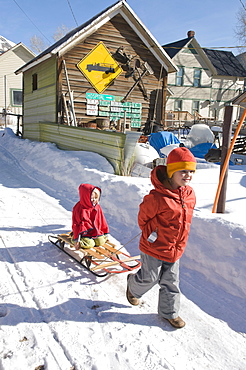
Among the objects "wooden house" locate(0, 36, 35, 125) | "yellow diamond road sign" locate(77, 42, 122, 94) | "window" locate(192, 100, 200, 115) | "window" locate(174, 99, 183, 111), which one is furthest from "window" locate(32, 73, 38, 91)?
"window" locate(192, 100, 200, 115)

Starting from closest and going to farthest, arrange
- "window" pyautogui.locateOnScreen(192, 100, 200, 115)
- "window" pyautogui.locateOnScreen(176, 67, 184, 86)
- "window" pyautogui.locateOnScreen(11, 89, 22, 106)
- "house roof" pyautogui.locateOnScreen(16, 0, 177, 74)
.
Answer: "house roof" pyautogui.locateOnScreen(16, 0, 177, 74) < "window" pyautogui.locateOnScreen(11, 89, 22, 106) < "window" pyautogui.locateOnScreen(176, 67, 184, 86) < "window" pyautogui.locateOnScreen(192, 100, 200, 115)

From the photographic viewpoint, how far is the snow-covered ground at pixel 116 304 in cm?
239

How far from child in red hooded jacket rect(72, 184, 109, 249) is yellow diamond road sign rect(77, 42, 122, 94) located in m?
10.1

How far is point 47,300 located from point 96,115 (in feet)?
37.3

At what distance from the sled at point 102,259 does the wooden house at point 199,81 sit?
1008 inches

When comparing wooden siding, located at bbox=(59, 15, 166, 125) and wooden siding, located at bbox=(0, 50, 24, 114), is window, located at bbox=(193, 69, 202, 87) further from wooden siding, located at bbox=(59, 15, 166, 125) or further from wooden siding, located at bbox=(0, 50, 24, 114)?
wooden siding, located at bbox=(59, 15, 166, 125)

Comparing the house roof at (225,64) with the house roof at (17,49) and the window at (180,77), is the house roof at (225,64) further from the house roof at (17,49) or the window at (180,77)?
the house roof at (17,49)

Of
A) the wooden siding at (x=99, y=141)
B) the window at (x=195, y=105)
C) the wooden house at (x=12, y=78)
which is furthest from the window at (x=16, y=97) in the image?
the wooden siding at (x=99, y=141)

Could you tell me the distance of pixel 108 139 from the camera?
8.41 metres

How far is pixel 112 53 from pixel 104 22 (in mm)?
1247

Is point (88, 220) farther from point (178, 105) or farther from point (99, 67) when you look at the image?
point (178, 105)

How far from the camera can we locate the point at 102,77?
13352 millimetres

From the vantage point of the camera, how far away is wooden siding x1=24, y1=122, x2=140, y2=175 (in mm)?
7688

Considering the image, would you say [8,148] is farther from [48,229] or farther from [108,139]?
[48,229]
